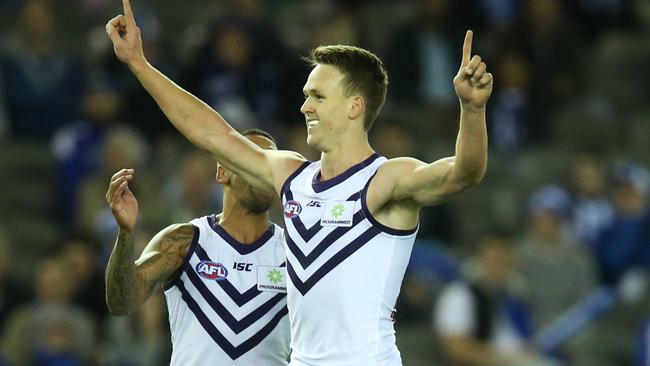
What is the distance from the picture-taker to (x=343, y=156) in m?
6.00

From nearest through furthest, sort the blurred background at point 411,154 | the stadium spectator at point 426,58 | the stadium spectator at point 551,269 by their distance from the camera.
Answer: the blurred background at point 411,154 < the stadium spectator at point 551,269 < the stadium spectator at point 426,58

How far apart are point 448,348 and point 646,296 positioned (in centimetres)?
236

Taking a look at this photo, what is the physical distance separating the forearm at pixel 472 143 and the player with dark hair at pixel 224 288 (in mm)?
1392

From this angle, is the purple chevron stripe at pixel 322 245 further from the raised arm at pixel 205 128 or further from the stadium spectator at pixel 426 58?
the stadium spectator at pixel 426 58

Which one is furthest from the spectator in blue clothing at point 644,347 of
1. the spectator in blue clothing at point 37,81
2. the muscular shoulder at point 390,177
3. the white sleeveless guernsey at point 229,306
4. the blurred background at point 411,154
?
the muscular shoulder at point 390,177

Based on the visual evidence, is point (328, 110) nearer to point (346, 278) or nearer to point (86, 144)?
point (346, 278)

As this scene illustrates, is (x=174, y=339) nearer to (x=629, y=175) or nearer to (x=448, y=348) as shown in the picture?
(x=448, y=348)

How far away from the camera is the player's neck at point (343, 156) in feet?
19.7

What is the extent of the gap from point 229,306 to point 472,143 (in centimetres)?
164

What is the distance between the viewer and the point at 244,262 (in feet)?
21.9

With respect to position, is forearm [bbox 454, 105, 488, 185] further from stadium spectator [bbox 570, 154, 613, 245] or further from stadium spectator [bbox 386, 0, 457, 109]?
stadium spectator [bbox 386, 0, 457, 109]

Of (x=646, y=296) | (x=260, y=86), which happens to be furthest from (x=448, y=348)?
(x=260, y=86)

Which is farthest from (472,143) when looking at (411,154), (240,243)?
(411,154)

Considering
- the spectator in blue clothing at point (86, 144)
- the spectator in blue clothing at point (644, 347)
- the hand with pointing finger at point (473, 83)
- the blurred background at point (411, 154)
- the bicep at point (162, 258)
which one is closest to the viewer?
the hand with pointing finger at point (473, 83)
